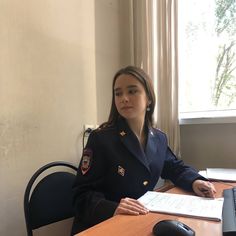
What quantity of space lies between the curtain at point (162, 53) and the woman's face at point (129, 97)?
A: 0.66 meters

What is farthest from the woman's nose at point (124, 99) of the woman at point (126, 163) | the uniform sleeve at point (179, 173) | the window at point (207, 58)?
the window at point (207, 58)

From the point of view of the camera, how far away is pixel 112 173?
133 centimetres

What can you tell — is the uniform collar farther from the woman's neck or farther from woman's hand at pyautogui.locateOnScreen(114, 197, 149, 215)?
woman's hand at pyautogui.locateOnScreen(114, 197, 149, 215)

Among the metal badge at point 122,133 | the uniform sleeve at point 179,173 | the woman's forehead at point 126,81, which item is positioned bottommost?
the uniform sleeve at point 179,173

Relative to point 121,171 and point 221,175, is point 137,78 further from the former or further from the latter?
point 221,175

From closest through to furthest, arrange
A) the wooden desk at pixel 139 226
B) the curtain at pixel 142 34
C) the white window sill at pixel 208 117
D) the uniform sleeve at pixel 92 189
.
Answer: the wooden desk at pixel 139 226 → the uniform sleeve at pixel 92 189 → the white window sill at pixel 208 117 → the curtain at pixel 142 34

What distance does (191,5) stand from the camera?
7.49ft

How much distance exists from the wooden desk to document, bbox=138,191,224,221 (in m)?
0.03

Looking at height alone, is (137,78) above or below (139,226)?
above

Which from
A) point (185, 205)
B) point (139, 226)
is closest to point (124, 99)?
point (185, 205)

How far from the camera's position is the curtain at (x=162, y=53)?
2.14 m

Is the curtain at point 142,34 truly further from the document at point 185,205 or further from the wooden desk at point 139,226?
the wooden desk at point 139,226

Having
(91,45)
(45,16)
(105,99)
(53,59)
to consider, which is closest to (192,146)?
(105,99)

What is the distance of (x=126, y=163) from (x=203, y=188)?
0.34m
